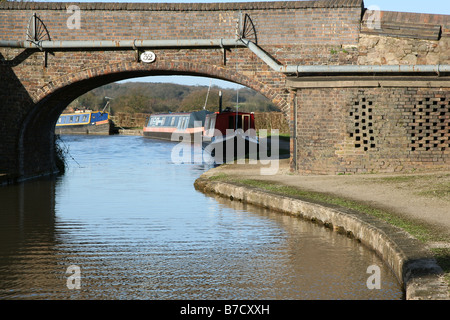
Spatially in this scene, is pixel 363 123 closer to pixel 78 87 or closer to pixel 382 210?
pixel 382 210

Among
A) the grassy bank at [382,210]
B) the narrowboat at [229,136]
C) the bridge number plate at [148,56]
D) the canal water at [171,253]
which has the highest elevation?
the bridge number plate at [148,56]

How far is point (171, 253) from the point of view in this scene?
6227mm

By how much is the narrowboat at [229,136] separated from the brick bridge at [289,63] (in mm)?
7221

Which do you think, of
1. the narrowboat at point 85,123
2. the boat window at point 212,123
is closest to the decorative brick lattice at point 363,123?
the boat window at point 212,123

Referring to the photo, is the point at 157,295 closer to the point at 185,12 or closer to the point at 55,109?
the point at 185,12

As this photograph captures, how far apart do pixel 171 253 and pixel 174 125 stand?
2873 centimetres

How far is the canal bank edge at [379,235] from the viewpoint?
4.17m

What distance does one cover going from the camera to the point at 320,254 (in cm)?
618

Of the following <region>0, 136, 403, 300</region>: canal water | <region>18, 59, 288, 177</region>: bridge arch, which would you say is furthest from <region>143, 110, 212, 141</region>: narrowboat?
<region>0, 136, 403, 300</region>: canal water

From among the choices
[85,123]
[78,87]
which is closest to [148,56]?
[78,87]

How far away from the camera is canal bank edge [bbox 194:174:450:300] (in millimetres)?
4168

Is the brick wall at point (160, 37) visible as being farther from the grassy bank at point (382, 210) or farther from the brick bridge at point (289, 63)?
the grassy bank at point (382, 210)

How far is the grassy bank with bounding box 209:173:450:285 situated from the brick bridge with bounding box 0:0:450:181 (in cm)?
136

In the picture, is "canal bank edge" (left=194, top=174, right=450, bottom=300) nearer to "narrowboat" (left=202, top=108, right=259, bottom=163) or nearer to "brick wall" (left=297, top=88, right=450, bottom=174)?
"brick wall" (left=297, top=88, right=450, bottom=174)
